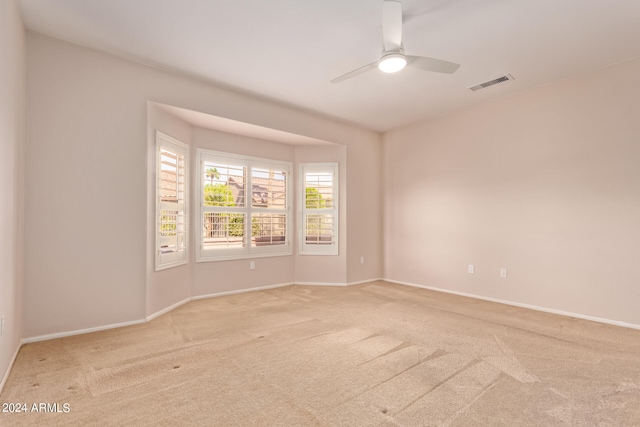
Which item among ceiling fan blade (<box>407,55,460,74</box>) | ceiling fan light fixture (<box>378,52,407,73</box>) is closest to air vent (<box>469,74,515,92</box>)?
ceiling fan blade (<box>407,55,460,74</box>)

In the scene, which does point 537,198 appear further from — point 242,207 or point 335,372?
point 242,207

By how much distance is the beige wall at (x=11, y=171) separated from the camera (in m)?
2.16

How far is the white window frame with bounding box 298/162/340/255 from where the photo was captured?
5.57 metres

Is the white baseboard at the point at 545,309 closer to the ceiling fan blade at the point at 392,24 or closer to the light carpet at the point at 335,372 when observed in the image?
the light carpet at the point at 335,372

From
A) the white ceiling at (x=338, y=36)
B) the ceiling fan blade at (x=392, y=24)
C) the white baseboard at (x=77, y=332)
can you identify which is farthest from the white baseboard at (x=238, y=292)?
the ceiling fan blade at (x=392, y=24)

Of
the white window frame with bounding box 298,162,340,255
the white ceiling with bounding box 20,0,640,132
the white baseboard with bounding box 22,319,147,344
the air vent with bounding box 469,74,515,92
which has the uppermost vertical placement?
the white ceiling with bounding box 20,0,640,132

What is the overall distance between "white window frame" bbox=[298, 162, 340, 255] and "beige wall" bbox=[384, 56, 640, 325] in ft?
4.11

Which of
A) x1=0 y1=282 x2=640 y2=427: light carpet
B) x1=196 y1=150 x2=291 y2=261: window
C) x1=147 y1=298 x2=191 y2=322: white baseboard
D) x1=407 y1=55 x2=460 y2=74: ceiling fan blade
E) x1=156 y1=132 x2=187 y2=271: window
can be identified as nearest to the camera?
x1=0 y1=282 x2=640 y2=427: light carpet

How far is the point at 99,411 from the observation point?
6.15ft

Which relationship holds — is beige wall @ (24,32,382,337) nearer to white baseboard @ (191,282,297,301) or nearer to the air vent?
white baseboard @ (191,282,297,301)

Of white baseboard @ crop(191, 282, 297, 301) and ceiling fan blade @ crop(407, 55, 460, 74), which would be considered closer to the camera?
ceiling fan blade @ crop(407, 55, 460, 74)

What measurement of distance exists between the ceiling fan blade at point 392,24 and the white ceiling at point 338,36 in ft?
0.69

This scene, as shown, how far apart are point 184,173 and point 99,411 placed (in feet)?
9.87

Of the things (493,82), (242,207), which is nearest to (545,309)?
(493,82)
